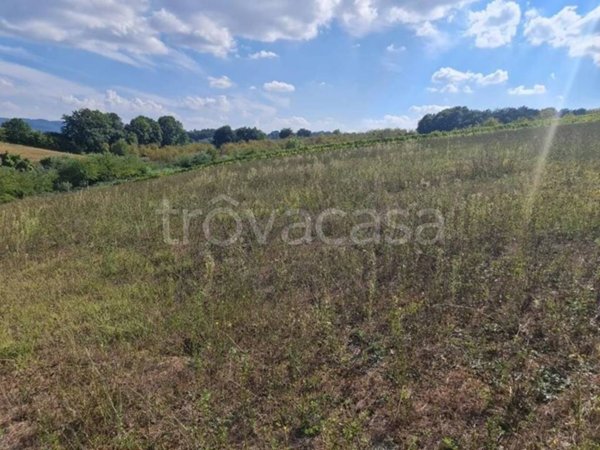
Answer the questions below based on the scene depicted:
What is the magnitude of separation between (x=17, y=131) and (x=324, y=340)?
6338cm

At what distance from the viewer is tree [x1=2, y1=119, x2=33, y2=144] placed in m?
51.0

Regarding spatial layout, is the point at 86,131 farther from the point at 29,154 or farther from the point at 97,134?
the point at 29,154

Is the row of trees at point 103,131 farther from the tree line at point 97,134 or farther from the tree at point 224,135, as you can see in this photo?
the tree at point 224,135

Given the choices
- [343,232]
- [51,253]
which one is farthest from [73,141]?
[343,232]

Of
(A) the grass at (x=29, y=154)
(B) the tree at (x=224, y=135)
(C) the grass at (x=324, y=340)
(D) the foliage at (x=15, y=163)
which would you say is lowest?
(C) the grass at (x=324, y=340)

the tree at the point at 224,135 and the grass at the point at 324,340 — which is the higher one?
the tree at the point at 224,135

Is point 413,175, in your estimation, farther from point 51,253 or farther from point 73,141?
point 73,141

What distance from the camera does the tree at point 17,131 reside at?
2009 inches

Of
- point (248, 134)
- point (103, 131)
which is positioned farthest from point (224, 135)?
point (103, 131)

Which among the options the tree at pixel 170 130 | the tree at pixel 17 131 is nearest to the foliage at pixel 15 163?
the tree at pixel 17 131

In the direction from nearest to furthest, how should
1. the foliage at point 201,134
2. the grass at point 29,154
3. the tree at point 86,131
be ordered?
1. the grass at point 29,154
2. the tree at point 86,131
3. the foliage at point 201,134

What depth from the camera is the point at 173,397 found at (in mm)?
2936

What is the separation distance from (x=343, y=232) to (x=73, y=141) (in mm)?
62808

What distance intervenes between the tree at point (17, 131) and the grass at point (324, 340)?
57253mm
